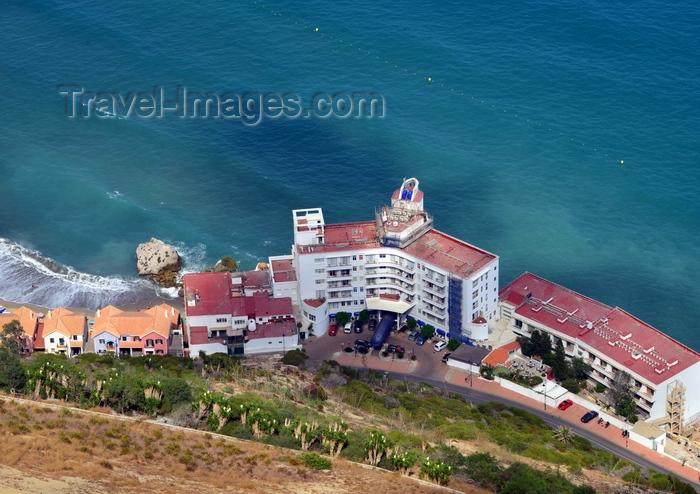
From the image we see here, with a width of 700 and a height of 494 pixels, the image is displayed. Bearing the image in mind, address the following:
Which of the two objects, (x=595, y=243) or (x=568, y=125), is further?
(x=568, y=125)

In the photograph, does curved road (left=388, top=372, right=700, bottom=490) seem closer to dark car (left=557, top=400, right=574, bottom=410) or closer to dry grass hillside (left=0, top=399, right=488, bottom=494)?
dark car (left=557, top=400, right=574, bottom=410)

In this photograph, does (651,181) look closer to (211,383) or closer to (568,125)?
(568,125)

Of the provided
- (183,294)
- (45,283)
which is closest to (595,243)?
(183,294)

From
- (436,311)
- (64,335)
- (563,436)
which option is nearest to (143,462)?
(563,436)

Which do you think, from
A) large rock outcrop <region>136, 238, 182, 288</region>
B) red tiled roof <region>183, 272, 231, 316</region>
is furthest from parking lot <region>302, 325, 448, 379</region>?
large rock outcrop <region>136, 238, 182, 288</region>

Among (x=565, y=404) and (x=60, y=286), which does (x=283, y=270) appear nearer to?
(x=60, y=286)
